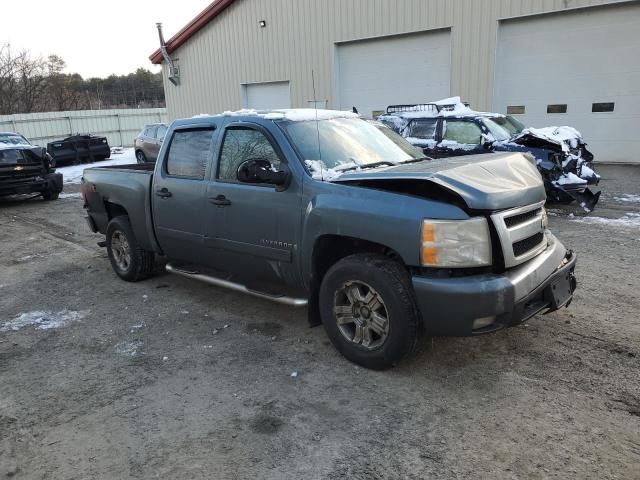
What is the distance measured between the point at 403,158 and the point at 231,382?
236 cm

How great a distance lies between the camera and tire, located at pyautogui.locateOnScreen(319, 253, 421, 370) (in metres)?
3.40

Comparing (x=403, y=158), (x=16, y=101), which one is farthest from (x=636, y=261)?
(x=16, y=101)

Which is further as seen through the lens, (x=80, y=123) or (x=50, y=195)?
(x=80, y=123)

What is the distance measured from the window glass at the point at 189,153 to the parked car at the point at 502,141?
5.13 metres

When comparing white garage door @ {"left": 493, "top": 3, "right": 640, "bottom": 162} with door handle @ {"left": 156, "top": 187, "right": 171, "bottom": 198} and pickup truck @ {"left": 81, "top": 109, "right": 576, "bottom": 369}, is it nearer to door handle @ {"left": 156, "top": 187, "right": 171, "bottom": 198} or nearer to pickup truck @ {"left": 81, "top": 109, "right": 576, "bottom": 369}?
pickup truck @ {"left": 81, "top": 109, "right": 576, "bottom": 369}

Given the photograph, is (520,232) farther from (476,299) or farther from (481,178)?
(476,299)

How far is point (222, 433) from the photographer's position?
10.2 feet

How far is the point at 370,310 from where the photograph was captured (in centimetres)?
362

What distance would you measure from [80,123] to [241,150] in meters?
29.8

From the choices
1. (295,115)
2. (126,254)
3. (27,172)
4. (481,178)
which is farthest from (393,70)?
(481,178)

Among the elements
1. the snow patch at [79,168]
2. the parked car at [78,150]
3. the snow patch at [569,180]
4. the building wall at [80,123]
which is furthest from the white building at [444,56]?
the building wall at [80,123]

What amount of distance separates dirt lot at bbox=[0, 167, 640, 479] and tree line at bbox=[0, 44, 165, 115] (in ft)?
138

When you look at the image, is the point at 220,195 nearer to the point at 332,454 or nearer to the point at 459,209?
the point at 459,209

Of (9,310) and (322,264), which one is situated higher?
(322,264)
